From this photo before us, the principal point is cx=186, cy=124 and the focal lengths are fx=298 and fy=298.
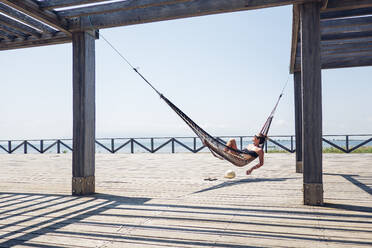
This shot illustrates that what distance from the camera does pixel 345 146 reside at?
13.5m

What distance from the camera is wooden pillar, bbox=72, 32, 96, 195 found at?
184 inches

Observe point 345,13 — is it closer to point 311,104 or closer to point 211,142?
point 311,104

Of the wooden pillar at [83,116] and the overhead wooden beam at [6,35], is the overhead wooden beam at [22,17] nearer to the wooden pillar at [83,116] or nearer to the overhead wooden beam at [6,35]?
Answer: the wooden pillar at [83,116]

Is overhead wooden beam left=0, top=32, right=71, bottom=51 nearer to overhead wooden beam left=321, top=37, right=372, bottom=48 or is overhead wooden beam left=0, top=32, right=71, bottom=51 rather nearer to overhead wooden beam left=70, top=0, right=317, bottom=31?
overhead wooden beam left=70, top=0, right=317, bottom=31

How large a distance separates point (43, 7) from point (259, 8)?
2.98 meters

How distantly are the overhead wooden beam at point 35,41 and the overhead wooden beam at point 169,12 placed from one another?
1.25 feet

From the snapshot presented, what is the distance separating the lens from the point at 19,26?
15.7 feet

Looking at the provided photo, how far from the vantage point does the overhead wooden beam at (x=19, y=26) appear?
179 inches

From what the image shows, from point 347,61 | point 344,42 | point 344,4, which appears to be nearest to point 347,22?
point 344,42

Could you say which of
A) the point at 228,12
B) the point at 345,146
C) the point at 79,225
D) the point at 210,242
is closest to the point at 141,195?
the point at 79,225

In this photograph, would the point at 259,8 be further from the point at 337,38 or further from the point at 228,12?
the point at 337,38

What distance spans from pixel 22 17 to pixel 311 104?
4315mm

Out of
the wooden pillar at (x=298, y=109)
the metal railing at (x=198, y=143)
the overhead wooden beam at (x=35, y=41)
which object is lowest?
the metal railing at (x=198, y=143)

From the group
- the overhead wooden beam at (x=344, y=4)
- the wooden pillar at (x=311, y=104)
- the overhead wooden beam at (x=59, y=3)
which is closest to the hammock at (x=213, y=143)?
the wooden pillar at (x=311, y=104)
